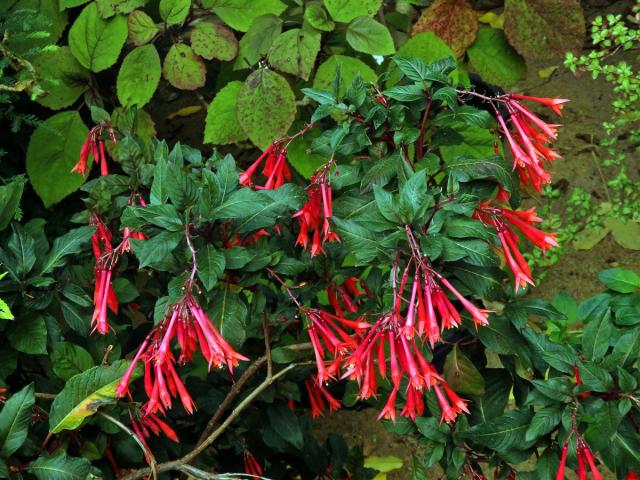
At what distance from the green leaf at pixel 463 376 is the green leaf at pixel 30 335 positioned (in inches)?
24.8

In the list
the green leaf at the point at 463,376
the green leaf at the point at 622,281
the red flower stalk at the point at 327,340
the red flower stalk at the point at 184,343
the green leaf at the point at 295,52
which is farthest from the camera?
the green leaf at the point at 295,52

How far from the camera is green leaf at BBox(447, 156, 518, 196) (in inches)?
45.2

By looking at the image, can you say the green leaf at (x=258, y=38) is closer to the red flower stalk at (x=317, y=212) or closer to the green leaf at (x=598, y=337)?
the red flower stalk at (x=317, y=212)

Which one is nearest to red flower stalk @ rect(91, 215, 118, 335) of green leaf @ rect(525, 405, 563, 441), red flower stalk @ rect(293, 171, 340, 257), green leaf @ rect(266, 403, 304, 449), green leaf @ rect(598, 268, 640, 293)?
red flower stalk @ rect(293, 171, 340, 257)

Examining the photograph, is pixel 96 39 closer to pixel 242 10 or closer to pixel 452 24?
pixel 242 10

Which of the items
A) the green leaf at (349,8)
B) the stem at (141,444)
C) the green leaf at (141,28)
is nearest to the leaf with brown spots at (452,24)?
the green leaf at (349,8)

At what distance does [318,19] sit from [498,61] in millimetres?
458

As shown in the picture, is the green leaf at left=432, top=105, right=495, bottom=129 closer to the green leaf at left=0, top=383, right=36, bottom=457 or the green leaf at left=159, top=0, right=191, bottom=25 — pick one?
the green leaf at left=0, top=383, right=36, bottom=457

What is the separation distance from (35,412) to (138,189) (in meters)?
0.40

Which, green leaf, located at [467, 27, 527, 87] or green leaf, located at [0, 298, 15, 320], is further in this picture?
green leaf, located at [467, 27, 527, 87]

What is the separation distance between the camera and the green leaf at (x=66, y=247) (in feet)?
4.27

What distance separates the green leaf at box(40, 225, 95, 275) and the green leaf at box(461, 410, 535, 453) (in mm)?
680

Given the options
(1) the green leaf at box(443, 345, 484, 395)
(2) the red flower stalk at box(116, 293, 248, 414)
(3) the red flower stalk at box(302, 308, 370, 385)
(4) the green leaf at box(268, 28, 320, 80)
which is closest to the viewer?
(2) the red flower stalk at box(116, 293, 248, 414)

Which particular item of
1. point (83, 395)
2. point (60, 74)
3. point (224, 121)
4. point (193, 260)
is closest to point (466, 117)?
point (193, 260)
